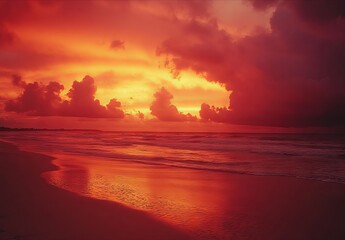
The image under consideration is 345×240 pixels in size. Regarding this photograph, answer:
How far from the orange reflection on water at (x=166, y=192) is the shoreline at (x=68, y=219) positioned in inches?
20.6

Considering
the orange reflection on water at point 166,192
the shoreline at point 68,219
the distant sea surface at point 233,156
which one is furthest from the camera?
the distant sea surface at point 233,156

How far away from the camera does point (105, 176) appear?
14.0 meters

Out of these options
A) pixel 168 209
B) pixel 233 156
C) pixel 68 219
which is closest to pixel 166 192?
pixel 168 209

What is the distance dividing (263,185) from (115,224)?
734cm

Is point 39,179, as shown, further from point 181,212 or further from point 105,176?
point 181,212

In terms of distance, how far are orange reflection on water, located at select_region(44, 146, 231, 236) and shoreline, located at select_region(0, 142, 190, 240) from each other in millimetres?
522

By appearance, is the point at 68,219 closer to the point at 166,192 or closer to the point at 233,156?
the point at 166,192

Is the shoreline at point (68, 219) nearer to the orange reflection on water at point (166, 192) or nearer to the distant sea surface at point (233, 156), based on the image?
the orange reflection on water at point (166, 192)

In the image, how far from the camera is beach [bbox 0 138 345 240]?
6.81 meters

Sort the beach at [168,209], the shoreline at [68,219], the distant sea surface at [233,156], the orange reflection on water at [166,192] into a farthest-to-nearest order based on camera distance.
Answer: the distant sea surface at [233,156]
the orange reflection on water at [166,192]
the beach at [168,209]
the shoreline at [68,219]

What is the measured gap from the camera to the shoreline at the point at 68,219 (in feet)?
21.4

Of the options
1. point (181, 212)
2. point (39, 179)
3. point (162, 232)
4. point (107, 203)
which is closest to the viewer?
point (162, 232)

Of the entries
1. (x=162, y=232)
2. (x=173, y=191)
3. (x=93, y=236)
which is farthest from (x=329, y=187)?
(x=93, y=236)

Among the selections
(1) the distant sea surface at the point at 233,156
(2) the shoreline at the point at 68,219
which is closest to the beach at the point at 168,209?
(2) the shoreline at the point at 68,219
